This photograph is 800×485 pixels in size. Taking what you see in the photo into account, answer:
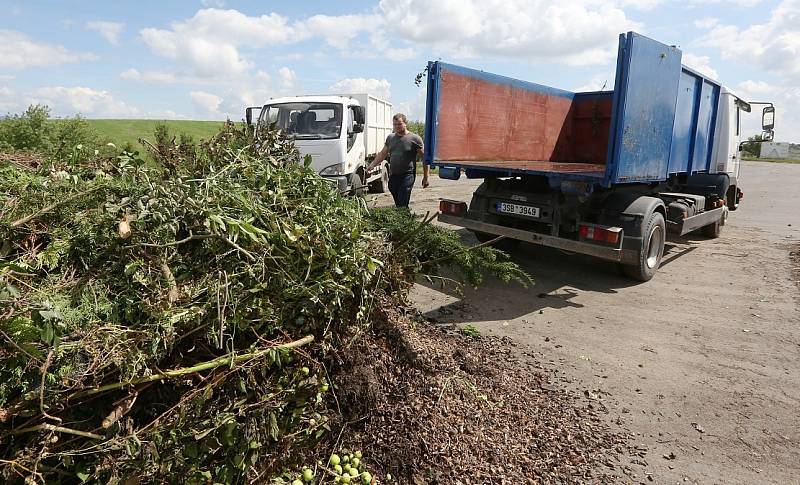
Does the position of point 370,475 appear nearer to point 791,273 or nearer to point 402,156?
point 402,156

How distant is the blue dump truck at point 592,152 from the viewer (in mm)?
5500

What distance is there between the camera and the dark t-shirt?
294 inches

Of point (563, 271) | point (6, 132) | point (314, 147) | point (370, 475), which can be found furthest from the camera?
point (314, 147)

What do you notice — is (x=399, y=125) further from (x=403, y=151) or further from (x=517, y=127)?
(x=517, y=127)

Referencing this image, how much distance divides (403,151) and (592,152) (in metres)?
3.62

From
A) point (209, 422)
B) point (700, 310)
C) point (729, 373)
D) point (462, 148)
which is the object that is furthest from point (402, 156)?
point (209, 422)

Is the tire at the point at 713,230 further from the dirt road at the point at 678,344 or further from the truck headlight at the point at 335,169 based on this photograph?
the truck headlight at the point at 335,169

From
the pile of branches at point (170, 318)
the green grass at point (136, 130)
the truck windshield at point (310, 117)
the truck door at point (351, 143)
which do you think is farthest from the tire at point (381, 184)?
the pile of branches at point (170, 318)

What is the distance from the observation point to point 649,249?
634cm

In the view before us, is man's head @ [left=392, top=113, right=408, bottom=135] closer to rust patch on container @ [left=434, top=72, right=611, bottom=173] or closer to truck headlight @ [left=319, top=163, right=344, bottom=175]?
rust patch on container @ [left=434, top=72, right=611, bottom=173]

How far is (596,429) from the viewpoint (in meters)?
3.17

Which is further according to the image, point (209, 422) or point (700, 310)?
point (700, 310)

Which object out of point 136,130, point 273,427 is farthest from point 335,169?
point 136,130

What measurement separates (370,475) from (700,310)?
4.68 m
